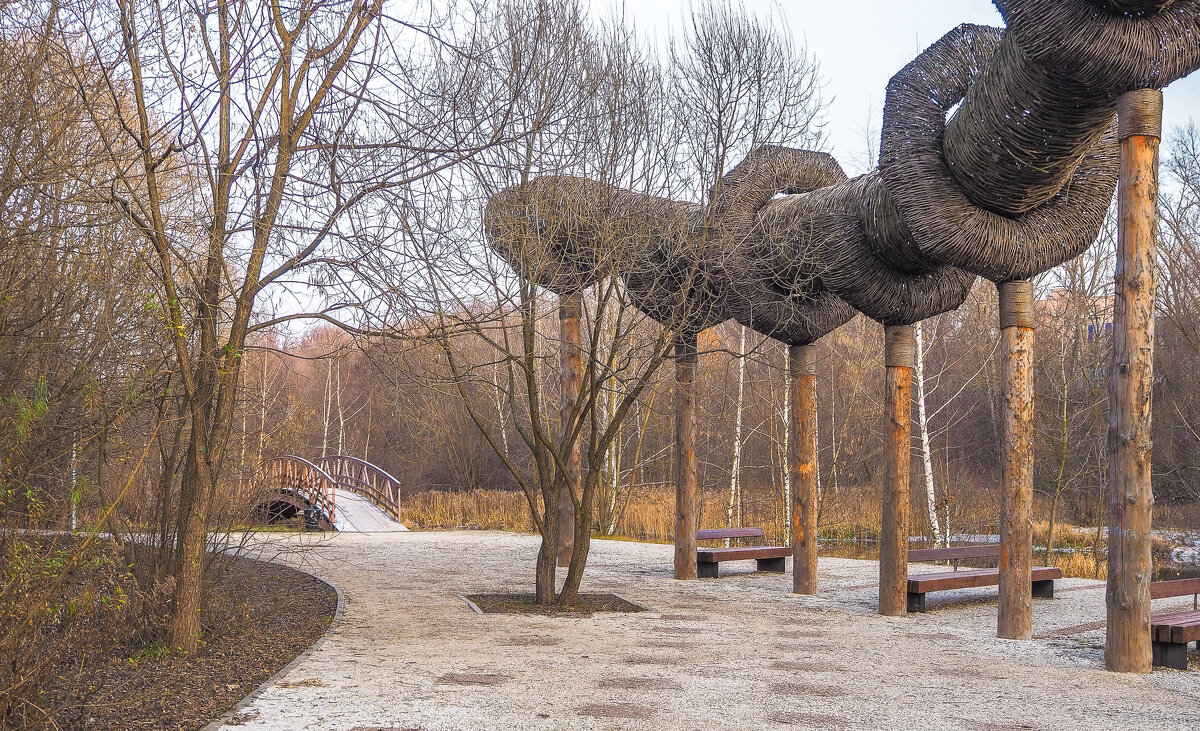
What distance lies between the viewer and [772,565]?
1396 centimetres

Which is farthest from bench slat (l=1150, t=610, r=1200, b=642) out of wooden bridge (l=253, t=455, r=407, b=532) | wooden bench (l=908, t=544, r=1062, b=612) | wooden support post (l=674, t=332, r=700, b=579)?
wooden bridge (l=253, t=455, r=407, b=532)

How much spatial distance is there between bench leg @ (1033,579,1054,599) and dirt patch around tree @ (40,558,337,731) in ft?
25.3

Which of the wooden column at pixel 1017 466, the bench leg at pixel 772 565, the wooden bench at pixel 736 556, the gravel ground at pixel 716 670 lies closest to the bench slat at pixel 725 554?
the wooden bench at pixel 736 556

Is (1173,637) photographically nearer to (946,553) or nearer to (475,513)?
(946,553)

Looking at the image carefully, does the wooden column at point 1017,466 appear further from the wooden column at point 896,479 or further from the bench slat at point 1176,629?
the wooden column at point 896,479

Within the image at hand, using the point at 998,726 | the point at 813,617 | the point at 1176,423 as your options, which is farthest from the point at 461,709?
the point at 1176,423

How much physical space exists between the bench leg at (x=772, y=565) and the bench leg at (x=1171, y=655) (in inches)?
273

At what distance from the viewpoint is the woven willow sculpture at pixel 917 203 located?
653 cm

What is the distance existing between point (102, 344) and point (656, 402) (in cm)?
1631

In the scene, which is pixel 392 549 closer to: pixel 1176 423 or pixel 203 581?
pixel 203 581

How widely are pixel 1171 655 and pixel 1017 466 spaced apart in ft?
5.79

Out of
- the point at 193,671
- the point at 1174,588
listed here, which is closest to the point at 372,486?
the point at 193,671

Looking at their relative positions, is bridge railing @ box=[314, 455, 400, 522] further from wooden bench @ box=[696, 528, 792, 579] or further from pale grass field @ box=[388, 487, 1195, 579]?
wooden bench @ box=[696, 528, 792, 579]

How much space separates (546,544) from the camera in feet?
31.8
